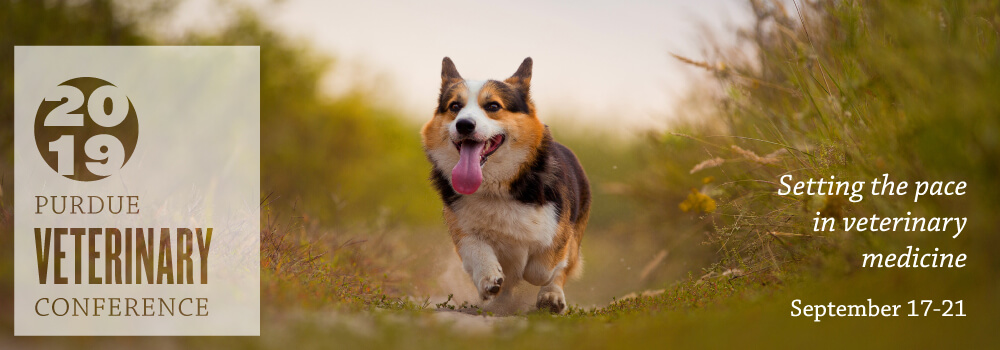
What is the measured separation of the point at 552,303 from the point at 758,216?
1.60 metres

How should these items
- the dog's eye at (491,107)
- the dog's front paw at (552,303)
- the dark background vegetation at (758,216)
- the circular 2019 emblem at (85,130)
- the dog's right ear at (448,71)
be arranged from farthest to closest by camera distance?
the dog's right ear at (448,71), the circular 2019 emblem at (85,130), the dog's front paw at (552,303), the dog's eye at (491,107), the dark background vegetation at (758,216)

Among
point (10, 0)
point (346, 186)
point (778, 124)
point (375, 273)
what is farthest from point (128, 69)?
point (778, 124)

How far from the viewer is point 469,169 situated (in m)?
5.08

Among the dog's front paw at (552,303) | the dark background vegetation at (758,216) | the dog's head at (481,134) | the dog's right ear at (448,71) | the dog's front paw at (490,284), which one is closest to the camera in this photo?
the dark background vegetation at (758,216)

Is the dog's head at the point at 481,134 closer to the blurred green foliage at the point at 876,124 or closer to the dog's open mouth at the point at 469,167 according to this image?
the dog's open mouth at the point at 469,167

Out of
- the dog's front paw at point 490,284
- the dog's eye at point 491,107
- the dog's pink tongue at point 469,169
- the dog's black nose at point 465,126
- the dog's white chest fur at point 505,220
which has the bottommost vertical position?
the dog's front paw at point 490,284

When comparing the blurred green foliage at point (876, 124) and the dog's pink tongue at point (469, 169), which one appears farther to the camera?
the dog's pink tongue at point (469, 169)

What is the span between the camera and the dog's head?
5049mm

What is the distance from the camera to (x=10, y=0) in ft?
31.2

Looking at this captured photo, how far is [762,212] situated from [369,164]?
32.6ft

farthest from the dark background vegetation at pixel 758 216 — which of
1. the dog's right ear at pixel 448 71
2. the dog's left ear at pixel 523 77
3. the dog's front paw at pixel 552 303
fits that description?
the dog's right ear at pixel 448 71

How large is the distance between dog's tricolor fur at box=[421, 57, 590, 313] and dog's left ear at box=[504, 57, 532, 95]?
82 millimetres

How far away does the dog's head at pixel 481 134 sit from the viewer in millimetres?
5049

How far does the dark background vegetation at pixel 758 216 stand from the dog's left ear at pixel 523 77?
1.35 metres
